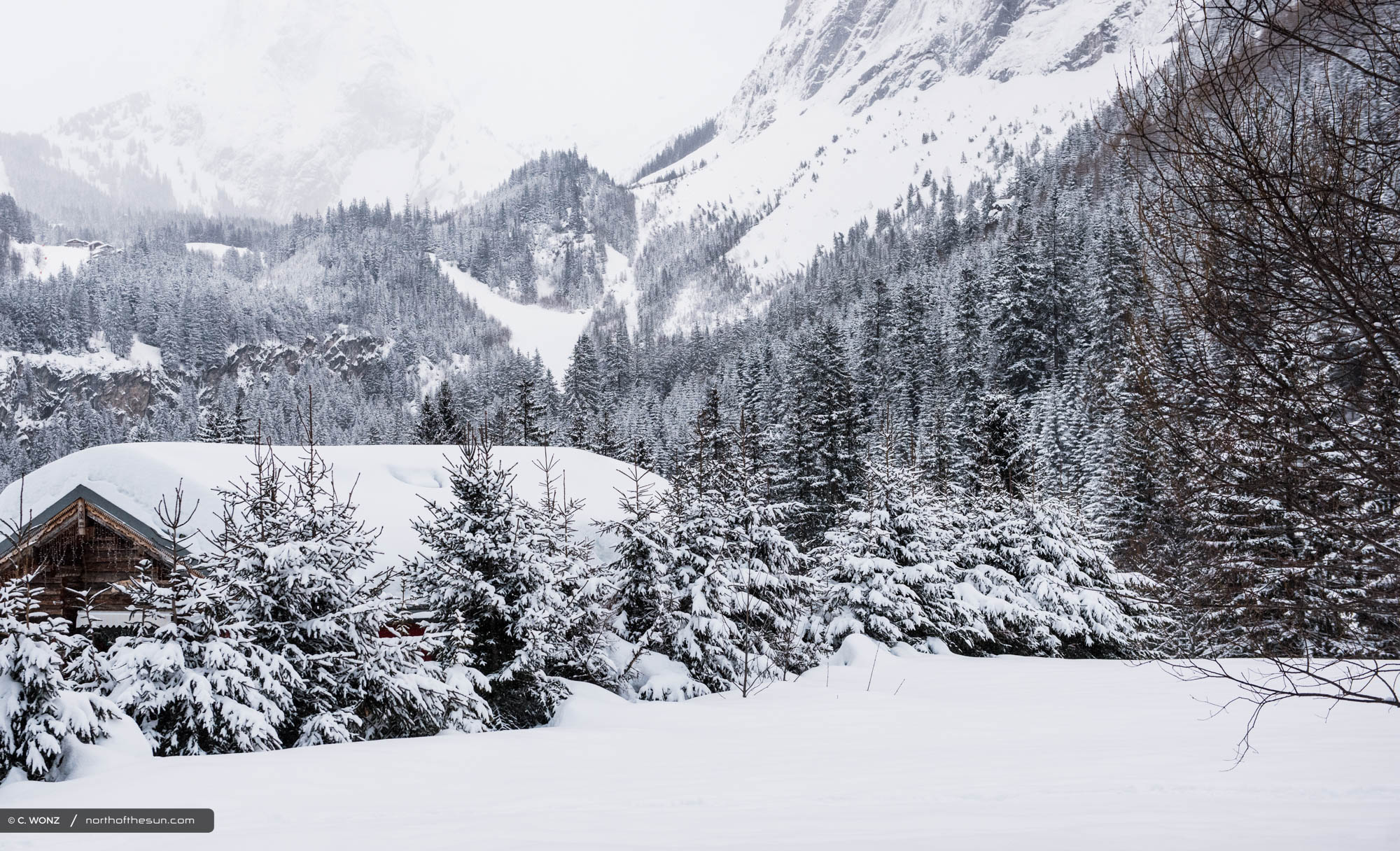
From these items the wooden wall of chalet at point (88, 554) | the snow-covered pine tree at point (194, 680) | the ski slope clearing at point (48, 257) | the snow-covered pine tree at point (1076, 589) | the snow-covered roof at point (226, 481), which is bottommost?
the snow-covered pine tree at point (1076, 589)

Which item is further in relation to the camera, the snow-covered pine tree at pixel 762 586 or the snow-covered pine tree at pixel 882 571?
the snow-covered pine tree at pixel 882 571

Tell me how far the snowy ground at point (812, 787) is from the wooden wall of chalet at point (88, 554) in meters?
9.00

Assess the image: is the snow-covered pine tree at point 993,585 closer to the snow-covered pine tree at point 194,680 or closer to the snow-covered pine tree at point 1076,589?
the snow-covered pine tree at point 1076,589

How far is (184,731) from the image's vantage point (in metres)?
7.94

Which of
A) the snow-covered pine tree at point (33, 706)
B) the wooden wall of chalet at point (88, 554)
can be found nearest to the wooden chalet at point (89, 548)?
the wooden wall of chalet at point (88, 554)

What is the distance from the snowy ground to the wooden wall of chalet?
9.00m

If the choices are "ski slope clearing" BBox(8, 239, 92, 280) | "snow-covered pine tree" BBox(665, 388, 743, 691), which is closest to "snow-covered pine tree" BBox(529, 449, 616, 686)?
"snow-covered pine tree" BBox(665, 388, 743, 691)

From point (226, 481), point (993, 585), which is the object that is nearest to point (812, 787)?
point (226, 481)

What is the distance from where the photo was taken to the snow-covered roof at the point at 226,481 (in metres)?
14.0

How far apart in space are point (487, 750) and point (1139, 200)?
309 inches

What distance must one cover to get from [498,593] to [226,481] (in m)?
7.52

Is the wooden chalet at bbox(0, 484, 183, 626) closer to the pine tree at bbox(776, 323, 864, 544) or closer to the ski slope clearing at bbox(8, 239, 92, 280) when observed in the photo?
the pine tree at bbox(776, 323, 864, 544)

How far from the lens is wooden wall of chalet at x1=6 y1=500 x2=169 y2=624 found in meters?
13.9

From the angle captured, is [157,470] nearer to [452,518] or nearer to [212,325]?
[452,518]
